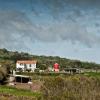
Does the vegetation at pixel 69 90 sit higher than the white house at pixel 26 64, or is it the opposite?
the white house at pixel 26 64

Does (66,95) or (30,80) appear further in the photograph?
(30,80)

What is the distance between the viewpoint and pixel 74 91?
41.5m

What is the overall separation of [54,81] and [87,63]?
139 metres

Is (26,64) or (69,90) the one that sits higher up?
(26,64)

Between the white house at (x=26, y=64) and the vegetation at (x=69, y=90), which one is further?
the white house at (x=26, y=64)

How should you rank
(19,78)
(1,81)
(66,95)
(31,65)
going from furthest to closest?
(31,65) → (19,78) → (1,81) → (66,95)

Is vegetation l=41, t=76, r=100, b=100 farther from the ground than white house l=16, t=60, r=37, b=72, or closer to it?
closer to it

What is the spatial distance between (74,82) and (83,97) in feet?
8.39

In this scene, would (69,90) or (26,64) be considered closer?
(69,90)

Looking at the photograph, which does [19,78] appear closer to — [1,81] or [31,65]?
[1,81]

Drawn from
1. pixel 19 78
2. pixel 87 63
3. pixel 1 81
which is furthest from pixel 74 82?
Answer: pixel 87 63

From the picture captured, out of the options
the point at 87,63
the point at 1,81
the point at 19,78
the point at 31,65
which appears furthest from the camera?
the point at 87,63

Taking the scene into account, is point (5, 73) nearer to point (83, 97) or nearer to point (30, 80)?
point (30, 80)

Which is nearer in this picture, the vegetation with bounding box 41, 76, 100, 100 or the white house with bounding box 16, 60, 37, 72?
the vegetation with bounding box 41, 76, 100, 100
